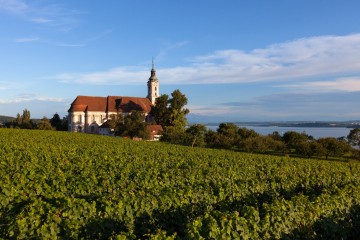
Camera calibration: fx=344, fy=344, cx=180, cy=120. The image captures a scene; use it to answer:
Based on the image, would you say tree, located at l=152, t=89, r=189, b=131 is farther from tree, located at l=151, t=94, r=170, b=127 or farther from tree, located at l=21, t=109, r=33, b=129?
tree, located at l=21, t=109, r=33, b=129

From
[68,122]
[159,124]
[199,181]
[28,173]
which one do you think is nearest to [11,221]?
[28,173]

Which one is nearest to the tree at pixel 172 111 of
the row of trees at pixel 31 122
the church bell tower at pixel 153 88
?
the church bell tower at pixel 153 88

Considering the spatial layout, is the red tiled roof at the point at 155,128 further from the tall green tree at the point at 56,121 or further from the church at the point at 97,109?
the tall green tree at the point at 56,121

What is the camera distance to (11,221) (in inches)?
288

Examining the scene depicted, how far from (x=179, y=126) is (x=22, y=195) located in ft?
246

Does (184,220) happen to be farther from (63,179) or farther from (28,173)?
(28,173)

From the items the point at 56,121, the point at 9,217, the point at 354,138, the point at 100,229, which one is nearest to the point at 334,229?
the point at 100,229

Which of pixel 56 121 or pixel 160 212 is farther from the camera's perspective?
pixel 56 121

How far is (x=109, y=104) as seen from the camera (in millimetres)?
102625

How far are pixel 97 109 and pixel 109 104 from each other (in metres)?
4.22

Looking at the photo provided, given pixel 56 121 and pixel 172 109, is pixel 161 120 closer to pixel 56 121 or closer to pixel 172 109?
pixel 172 109

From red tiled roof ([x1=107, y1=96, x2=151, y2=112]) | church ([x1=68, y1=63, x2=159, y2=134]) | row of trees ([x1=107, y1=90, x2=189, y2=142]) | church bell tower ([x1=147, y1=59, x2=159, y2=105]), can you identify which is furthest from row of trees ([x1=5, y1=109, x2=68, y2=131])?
church bell tower ([x1=147, y1=59, x2=159, y2=105])

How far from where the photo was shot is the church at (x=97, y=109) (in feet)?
320

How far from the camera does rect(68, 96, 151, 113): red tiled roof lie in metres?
98.6
